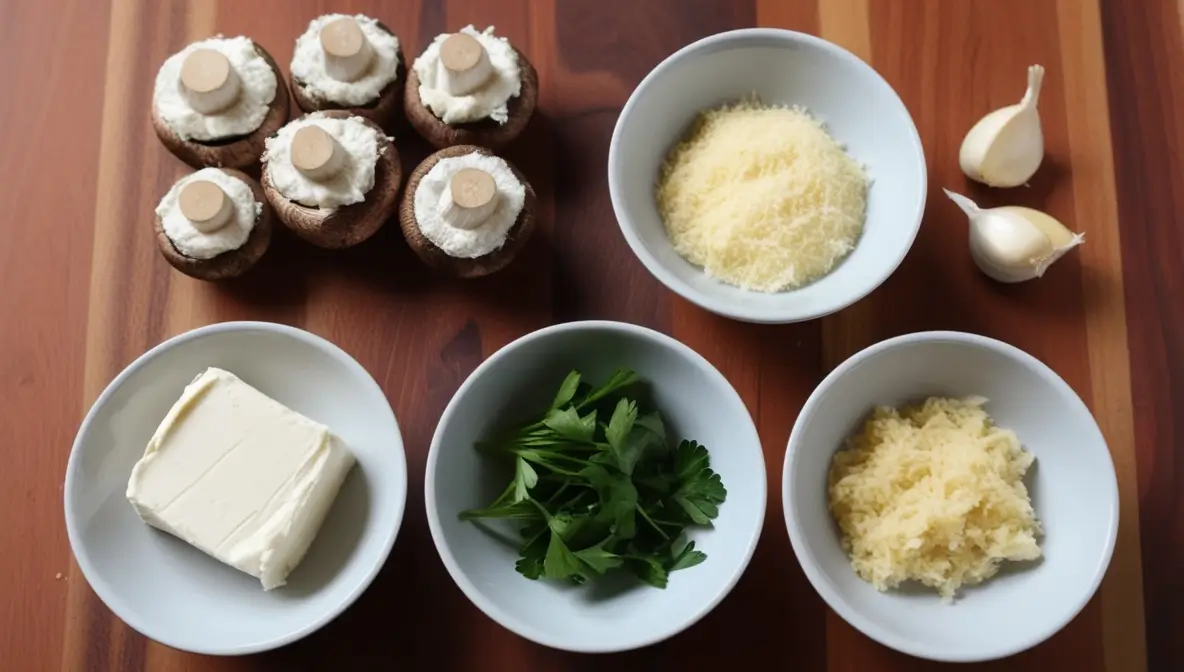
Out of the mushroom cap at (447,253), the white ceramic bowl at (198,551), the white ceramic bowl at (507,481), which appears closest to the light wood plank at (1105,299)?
the white ceramic bowl at (507,481)

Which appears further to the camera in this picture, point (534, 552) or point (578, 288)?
point (578, 288)

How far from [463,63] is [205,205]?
1.03 feet

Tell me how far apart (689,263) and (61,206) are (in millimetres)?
752

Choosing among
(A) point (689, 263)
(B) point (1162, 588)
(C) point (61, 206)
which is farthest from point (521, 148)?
(B) point (1162, 588)

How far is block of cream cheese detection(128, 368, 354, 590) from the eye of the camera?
95 cm

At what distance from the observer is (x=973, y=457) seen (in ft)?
3.10

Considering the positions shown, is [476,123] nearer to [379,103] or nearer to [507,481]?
[379,103]

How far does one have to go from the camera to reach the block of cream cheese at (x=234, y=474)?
0.95m

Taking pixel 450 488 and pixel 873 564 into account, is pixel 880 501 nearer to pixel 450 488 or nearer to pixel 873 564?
pixel 873 564

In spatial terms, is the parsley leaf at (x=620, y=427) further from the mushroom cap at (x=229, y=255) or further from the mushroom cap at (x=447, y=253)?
the mushroom cap at (x=229, y=255)

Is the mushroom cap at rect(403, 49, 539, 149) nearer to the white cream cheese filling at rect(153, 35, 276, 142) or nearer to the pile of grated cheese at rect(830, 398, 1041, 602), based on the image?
the white cream cheese filling at rect(153, 35, 276, 142)

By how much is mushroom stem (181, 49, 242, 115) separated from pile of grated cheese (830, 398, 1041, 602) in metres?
0.77

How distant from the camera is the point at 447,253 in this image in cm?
103

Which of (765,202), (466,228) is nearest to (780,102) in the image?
(765,202)
